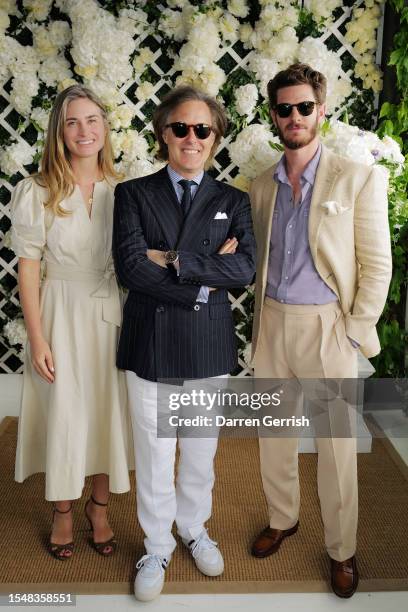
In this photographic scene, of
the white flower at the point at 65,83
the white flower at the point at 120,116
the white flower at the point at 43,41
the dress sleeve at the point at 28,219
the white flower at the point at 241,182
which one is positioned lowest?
the dress sleeve at the point at 28,219

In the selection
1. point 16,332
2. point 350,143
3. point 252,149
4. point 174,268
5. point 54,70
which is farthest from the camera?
point 16,332

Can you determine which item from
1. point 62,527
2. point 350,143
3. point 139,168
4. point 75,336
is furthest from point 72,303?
point 139,168

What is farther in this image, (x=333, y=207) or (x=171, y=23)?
(x=171, y=23)

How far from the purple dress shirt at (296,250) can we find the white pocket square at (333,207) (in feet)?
0.24

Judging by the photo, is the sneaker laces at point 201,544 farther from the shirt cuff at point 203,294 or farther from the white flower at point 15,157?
the white flower at point 15,157

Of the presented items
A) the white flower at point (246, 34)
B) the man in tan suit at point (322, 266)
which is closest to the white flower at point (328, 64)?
the white flower at point (246, 34)

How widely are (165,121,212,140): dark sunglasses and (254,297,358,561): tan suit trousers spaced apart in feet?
1.77

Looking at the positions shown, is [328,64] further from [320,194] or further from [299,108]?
[320,194]

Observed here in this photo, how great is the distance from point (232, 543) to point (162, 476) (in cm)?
46

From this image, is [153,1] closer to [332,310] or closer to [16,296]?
[16,296]

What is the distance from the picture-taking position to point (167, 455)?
6.43 feet

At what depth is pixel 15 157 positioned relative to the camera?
10.6 ft

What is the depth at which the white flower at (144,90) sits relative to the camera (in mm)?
3146

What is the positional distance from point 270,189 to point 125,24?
152 cm
